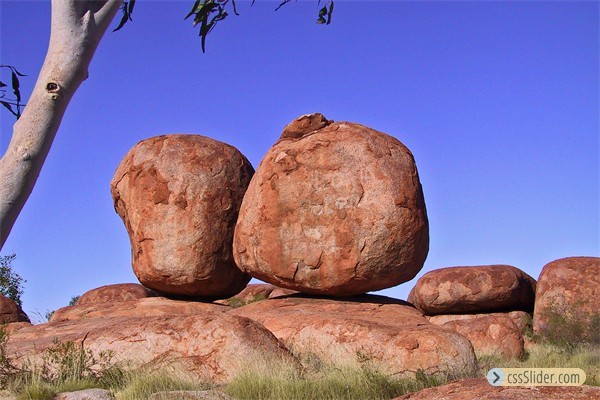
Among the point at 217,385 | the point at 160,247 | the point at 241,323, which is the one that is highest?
the point at 160,247

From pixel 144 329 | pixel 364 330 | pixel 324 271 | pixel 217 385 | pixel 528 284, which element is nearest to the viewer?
pixel 217 385

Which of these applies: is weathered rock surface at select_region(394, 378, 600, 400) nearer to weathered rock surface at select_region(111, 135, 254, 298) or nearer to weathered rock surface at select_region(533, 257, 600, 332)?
weathered rock surface at select_region(111, 135, 254, 298)

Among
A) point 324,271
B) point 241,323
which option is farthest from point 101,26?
point 324,271

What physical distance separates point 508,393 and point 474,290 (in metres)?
13.1

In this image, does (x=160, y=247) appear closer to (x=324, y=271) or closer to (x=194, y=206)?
(x=194, y=206)

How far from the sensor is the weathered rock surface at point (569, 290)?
16.8 meters

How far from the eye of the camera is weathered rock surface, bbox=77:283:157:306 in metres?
21.7

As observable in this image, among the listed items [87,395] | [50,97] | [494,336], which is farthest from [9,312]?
[50,97]

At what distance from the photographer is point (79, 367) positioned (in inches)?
351

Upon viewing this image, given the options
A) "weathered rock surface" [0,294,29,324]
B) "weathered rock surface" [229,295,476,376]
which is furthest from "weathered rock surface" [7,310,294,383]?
"weathered rock surface" [0,294,29,324]

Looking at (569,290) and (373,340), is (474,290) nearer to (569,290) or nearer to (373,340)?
(569,290)

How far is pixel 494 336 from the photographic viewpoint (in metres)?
15.2

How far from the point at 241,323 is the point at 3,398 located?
117 inches

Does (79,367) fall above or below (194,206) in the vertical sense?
below
